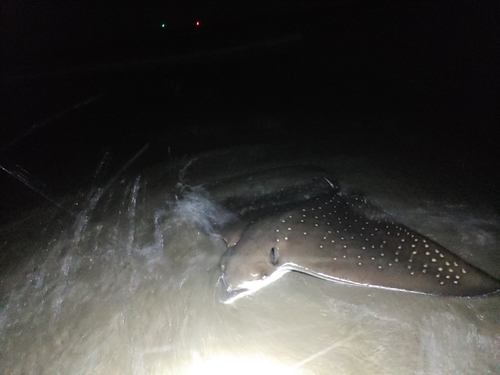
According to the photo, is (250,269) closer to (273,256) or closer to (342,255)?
(273,256)

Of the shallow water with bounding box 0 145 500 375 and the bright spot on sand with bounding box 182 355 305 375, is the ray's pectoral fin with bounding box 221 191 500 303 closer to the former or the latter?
the shallow water with bounding box 0 145 500 375

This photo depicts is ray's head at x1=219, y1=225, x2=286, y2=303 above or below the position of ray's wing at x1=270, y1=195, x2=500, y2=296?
below

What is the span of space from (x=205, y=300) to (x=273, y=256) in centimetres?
76

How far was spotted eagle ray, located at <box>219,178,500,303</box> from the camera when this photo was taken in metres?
2.55

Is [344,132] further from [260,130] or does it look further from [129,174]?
[129,174]

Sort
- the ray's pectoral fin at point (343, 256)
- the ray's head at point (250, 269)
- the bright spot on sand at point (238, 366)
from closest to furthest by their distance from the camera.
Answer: the bright spot on sand at point (238, 366)
the ray's pectoral fin at point (343, 256)
the ray's head at point (250, 269)

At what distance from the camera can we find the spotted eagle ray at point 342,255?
2.55 m

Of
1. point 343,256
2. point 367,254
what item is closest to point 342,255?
point 343,256

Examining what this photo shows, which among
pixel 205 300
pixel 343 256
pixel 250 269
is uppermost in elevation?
pixel 343 256

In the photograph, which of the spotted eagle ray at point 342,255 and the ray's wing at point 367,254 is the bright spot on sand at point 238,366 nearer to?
the spotted eagle ray at point 342,255

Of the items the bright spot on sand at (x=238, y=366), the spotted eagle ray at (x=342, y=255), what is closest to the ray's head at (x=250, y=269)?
the spotted eagle ray at (x=342, y=255)

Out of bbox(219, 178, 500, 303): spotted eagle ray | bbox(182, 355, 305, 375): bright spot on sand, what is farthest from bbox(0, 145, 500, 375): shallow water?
bbox(219, 178, 500, 303): spotted eagle ray

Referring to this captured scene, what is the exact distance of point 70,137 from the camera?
6.77m

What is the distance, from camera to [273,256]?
9.98 ft
